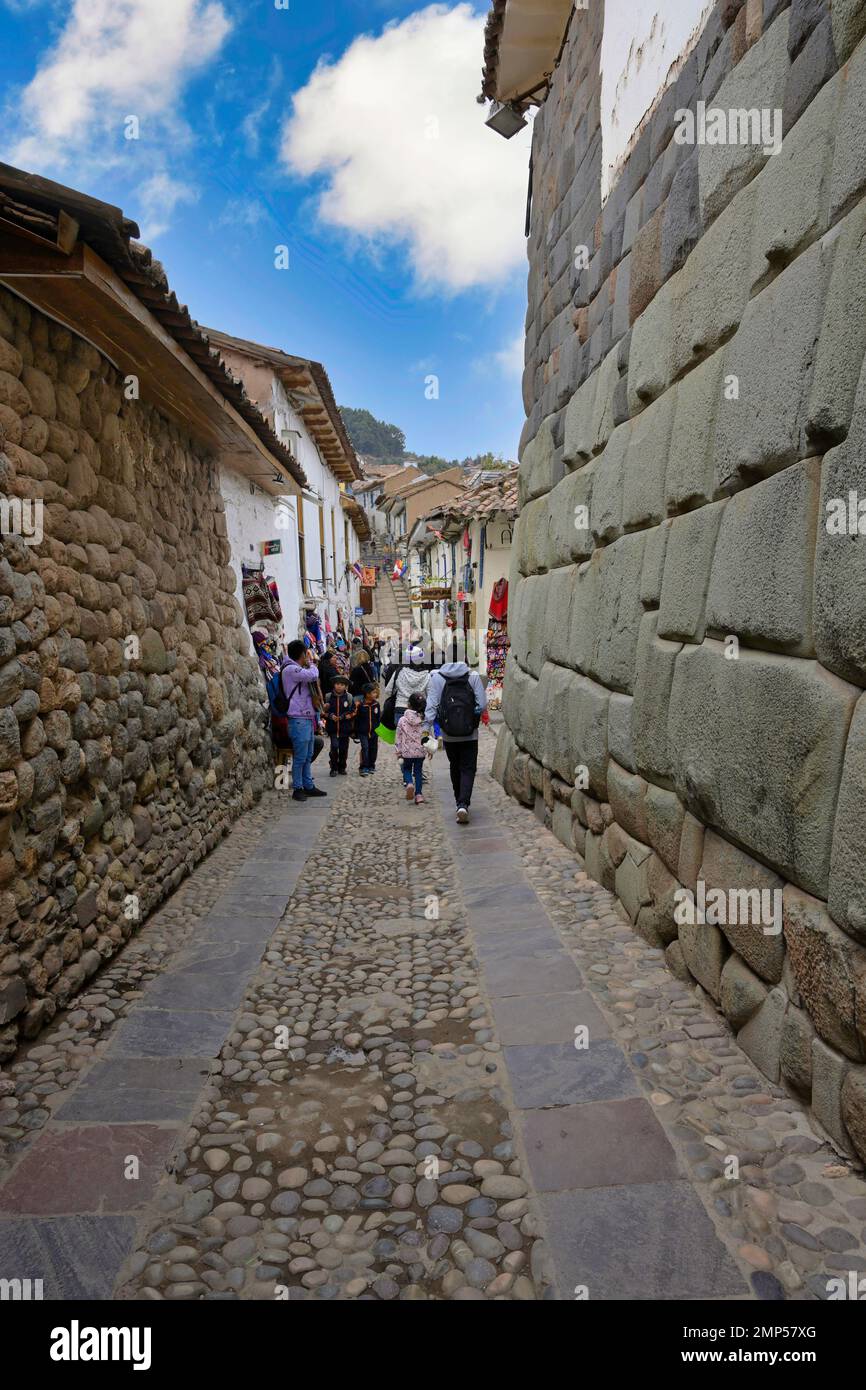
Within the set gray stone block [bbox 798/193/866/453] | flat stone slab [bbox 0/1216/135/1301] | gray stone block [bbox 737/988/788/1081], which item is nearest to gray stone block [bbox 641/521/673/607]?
gray stone block [bbox 798/193/866/453]

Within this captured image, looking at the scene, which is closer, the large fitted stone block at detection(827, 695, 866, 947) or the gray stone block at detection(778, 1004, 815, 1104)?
the large fitted stone block at detection(827, 695, 866, 947)

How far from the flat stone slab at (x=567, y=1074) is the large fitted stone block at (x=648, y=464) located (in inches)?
89.8

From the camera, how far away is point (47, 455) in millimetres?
3363

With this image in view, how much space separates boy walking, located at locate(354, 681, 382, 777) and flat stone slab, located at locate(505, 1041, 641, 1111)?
6103 millimetres

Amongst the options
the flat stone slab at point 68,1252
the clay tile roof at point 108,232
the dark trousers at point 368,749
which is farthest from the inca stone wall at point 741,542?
the dark trousers at point 368,749

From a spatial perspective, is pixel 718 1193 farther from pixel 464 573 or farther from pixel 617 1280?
pixel 464 573

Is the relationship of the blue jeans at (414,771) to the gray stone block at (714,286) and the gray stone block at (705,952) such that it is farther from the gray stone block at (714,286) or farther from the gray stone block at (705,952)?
the gray stone block at (714,286)

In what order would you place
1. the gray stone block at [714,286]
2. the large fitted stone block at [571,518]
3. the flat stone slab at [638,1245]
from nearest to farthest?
the flat stone slab at [638,1245], the gray stone block at [714,286], the large fitted stone block at [571,518]

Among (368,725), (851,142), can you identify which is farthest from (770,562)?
(368,725)

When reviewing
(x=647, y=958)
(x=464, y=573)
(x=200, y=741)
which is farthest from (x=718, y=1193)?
(x=464, y=573)

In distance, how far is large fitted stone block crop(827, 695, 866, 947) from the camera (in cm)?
191

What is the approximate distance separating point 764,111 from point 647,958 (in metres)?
3.18

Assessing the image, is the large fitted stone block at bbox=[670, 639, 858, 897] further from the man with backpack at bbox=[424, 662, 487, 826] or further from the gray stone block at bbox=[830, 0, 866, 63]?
the man with backpack at bbox=[424, 662, 487, 826]

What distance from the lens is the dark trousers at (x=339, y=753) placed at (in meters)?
8.91
